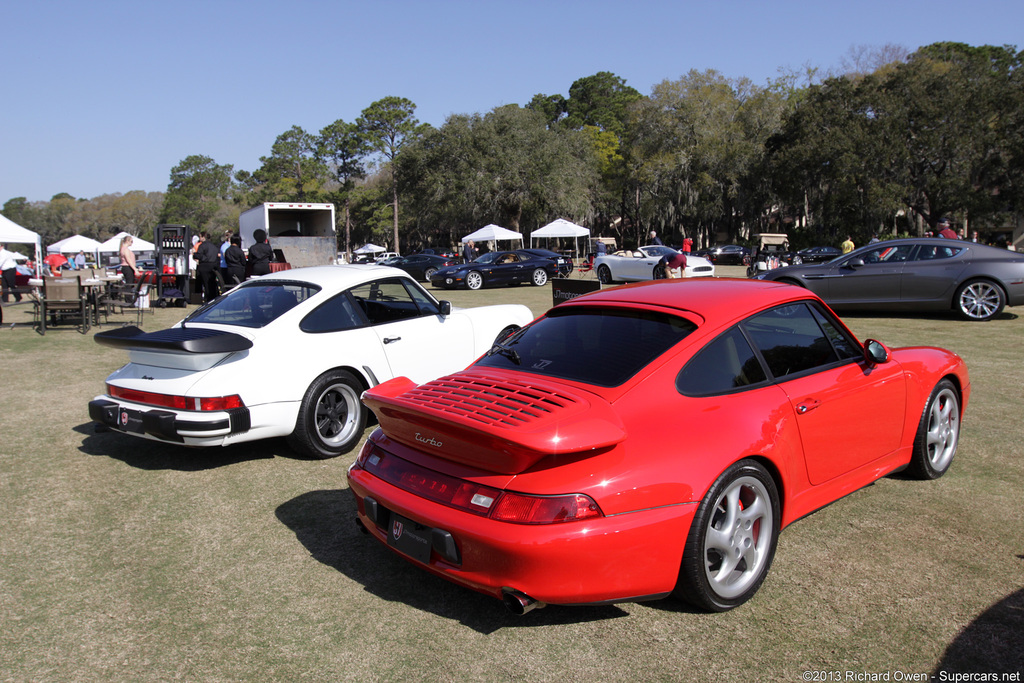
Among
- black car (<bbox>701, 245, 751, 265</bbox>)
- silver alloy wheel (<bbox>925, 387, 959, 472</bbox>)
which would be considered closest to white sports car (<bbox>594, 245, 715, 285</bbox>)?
silver alloy wheel (<bbox>925, 387, 959, 472</bbox>)

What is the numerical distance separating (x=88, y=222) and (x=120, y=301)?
411 ft

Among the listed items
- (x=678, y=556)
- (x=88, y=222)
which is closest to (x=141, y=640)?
(x=678, y=556)

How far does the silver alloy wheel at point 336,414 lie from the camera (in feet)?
17.6

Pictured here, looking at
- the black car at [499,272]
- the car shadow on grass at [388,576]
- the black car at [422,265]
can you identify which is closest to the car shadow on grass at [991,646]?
the car shadow on grass at [388,576]

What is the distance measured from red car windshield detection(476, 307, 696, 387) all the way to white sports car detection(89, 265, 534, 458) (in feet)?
6.54

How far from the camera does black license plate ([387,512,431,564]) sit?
2.93m

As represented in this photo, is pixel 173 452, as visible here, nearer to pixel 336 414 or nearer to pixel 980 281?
pixel 336 414

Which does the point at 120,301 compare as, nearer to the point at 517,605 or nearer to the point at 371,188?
the point at 517,605

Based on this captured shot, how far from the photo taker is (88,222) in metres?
120

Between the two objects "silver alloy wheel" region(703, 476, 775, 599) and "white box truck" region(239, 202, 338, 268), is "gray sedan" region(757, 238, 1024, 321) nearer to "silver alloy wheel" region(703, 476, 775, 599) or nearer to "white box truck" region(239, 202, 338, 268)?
"silver alloy wheel" region(703, 476, 775, 599)

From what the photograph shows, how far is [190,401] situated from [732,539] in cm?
362

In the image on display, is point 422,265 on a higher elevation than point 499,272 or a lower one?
higher

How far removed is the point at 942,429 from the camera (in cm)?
461

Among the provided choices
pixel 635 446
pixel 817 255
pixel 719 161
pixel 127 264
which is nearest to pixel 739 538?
pixel 635 446
